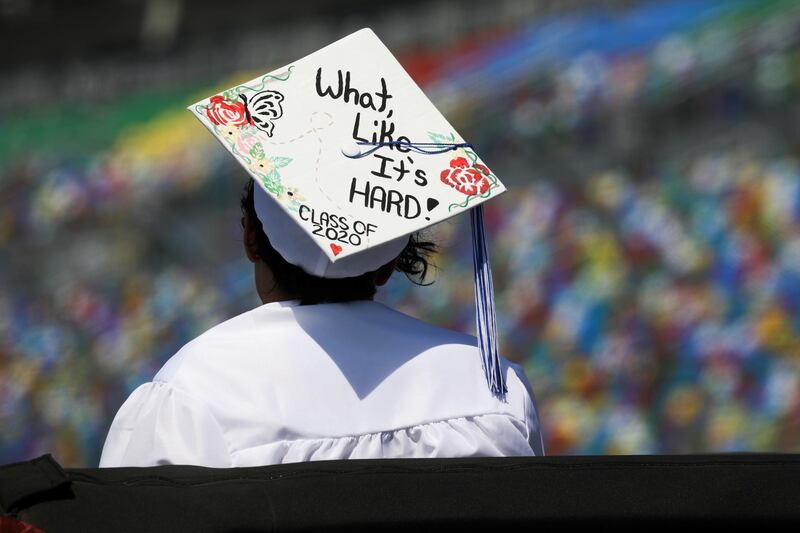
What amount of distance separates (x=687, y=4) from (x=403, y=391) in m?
4.42

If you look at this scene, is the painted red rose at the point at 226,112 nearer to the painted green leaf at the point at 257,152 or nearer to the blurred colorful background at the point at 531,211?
the painted green leaf at the point at 257,152

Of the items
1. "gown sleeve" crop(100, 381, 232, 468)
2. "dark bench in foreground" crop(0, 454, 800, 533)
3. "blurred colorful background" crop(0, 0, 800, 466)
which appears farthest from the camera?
"blurred colorful background" crop(0, 0, 800, 466)

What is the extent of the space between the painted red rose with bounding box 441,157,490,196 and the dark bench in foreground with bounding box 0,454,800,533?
0.52m

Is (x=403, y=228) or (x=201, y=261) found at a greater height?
(x=403, y=228)

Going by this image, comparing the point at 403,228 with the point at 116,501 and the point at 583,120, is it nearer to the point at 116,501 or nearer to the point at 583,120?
the point at 116,501

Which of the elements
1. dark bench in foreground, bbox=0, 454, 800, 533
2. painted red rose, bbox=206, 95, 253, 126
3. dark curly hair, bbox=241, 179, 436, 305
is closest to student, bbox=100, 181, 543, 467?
dark curly hair, bbox=241, 179, 436, 305

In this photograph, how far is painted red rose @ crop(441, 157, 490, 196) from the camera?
66.3 inches

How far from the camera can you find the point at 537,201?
18.3ft

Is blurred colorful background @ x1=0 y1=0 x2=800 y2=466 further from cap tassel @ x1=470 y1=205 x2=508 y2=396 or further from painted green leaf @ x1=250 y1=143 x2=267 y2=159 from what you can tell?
painted green leaf @ x1=250 y1=143 x2=267 y2=159

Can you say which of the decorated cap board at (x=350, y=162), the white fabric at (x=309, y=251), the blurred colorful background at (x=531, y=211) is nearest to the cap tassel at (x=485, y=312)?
the decorated cap board at (x=350, y=162)

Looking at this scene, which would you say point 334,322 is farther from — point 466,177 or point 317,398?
point 466,177

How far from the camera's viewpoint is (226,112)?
1683 mm

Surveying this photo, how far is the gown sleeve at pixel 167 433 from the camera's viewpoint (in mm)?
1463

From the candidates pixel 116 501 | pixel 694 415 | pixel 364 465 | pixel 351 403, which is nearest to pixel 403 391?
pixel 351 403
